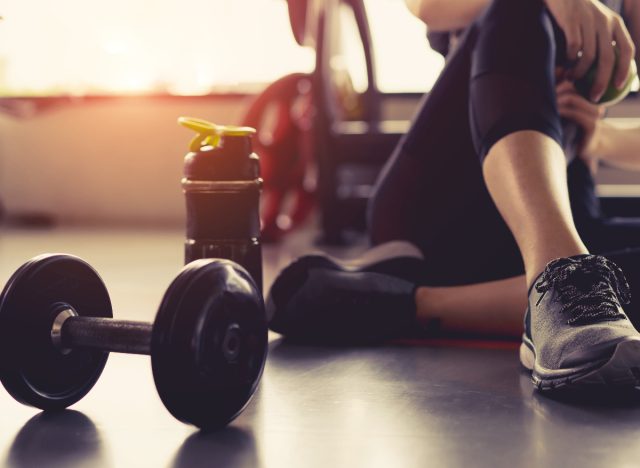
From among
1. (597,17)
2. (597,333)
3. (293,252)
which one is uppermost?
(597,17)

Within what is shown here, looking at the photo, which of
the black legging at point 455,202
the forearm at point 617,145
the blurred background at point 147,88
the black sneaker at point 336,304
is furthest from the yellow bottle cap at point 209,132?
the blurred background at point 147,88

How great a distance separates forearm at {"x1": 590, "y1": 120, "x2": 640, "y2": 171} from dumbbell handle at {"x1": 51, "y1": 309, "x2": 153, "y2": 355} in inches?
38.5

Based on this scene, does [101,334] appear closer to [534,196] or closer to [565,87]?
[534,196]

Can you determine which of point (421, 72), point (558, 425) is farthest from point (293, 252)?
point (558, 425)

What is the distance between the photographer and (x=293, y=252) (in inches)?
118

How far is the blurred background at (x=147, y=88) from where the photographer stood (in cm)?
395

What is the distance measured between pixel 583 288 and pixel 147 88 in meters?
3.60

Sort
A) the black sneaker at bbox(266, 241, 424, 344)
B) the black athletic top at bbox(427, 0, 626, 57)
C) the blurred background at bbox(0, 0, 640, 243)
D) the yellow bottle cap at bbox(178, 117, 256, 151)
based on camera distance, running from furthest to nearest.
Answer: the blurred background at bbox(0, 0, 640, 243), the black athletic top at bbox(427, 0, 626, 57), the black sneaker at bbox(266, 241, 424, 344), the yellow bottle cap at bbox(178, 117, 256, 151)

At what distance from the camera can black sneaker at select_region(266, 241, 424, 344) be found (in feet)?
4.35

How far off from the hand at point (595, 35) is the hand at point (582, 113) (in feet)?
0.48

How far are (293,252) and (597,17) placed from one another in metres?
1.95

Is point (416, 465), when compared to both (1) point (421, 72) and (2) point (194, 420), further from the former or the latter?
(1) point (421, 72)

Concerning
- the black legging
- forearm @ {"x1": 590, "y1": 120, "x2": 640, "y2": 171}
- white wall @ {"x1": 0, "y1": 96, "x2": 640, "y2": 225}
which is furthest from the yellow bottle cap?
white wall @ {"x1": 0, "y1": 96, "x2": 640, "y2": 225}

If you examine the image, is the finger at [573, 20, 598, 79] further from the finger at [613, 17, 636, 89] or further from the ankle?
the ankle
